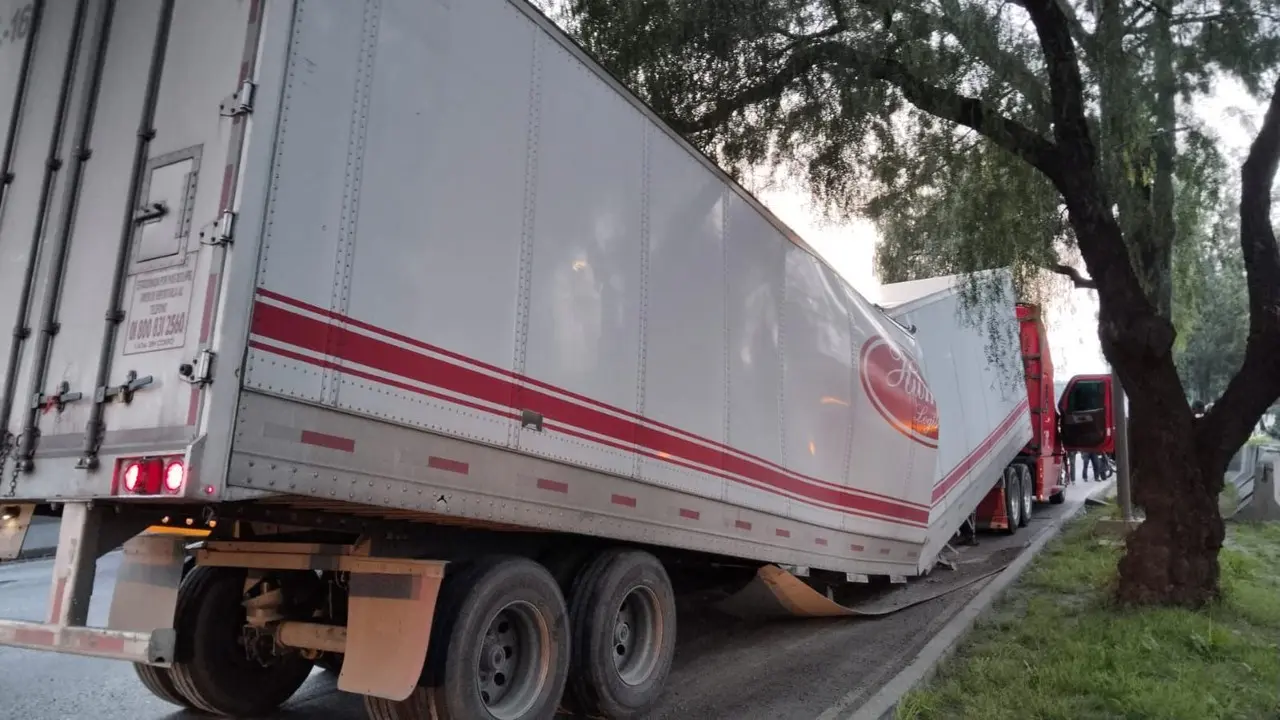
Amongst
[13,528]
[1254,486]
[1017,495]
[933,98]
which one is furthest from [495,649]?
[1254,486]

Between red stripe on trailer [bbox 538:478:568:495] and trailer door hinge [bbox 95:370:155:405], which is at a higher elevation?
trailer door hinge [bbox 95:370:155:405]

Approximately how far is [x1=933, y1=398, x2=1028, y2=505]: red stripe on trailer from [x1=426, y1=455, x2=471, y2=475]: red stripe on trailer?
752cm

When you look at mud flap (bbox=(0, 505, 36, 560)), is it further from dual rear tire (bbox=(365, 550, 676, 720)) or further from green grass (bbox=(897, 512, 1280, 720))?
green grass (bbox=(897, 512, 1280, 720))

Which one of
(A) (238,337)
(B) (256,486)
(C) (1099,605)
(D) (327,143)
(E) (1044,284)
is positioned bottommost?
(C) (1099,605)

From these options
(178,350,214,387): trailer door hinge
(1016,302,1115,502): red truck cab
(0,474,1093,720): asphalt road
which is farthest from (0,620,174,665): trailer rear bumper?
(1016,302,1115,502): red truck cab

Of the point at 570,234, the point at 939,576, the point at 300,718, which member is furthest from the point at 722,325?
the point at 939,576

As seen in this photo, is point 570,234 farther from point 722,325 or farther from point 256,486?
point 256,486

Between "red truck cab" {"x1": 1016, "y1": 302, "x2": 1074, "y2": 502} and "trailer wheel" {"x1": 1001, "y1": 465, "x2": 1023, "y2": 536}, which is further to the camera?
"red truck cab" {"x1": 1016, "y1": 302, "x2": 1074, "y2": 502}

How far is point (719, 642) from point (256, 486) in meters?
5.14

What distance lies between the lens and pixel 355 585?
4.26 metres

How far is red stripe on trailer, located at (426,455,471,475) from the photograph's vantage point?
12.6 ft

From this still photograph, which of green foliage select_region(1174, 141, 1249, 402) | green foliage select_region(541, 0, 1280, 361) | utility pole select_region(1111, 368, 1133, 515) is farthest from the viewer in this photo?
utility pole select_region(1111, 368, 1133, 515)

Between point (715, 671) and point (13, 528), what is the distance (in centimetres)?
450

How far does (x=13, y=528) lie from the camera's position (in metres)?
3.93
